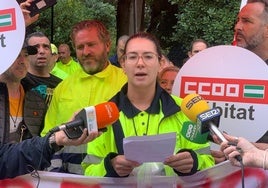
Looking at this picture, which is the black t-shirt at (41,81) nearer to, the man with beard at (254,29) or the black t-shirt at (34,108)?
the black t-shirt at (34,108)

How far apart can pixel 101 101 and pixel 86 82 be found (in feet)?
0.72

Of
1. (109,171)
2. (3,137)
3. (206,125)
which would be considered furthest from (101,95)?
(206,125)

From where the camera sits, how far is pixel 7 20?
11.7ft

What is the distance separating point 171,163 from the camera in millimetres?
2852

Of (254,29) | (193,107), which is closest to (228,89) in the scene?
(254,29)

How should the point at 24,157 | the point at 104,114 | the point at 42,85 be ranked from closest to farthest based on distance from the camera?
the point at 104,114 < the point at 24,157 < the point at 42,85

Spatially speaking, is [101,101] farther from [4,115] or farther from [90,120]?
[90,120]

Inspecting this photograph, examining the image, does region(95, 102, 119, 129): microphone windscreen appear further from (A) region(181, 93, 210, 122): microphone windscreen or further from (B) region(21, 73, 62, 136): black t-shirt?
(B) region(21, 73, 62, 136): black t-shirt

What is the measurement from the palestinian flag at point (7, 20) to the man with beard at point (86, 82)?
0.52 m

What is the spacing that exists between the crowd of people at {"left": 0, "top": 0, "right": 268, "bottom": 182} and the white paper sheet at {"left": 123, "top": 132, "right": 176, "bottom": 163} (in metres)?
0.09

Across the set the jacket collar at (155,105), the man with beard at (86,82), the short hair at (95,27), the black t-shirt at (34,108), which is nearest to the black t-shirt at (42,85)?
the black t-shirt at (34,108)

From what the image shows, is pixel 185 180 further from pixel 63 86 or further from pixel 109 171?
pixel 63 86

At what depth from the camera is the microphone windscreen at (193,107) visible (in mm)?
2838

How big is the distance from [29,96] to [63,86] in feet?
0.81
